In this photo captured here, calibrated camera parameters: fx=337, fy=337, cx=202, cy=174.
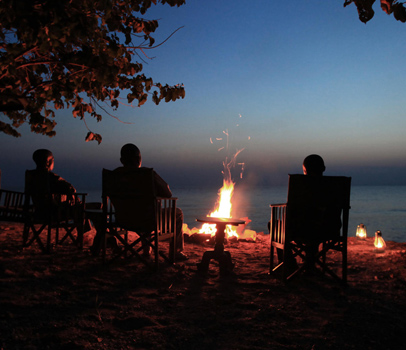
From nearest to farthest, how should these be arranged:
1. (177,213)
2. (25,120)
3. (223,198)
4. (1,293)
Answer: (1,293)
(177,213)
(25,120)
(223,198)

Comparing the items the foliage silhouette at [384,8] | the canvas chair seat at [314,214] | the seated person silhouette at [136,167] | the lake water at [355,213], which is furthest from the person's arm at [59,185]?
the lake water at [355,213]

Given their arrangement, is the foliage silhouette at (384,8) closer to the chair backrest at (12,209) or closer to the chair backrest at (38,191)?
the chair backrest at (38,191)

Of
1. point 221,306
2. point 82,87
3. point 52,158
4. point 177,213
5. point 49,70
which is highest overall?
point 49,70

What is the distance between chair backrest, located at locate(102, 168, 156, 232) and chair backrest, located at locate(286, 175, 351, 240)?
1.82 metres

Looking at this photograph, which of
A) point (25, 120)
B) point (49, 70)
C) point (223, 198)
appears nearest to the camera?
point (49, 70)

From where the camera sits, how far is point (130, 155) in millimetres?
5000

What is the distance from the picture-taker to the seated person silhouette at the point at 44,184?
5266 mm

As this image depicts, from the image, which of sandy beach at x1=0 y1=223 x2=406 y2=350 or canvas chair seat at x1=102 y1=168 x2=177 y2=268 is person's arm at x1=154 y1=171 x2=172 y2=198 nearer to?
canvas chair seat at x1=102 y1=168 x2=177 y2=268

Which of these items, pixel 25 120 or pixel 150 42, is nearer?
pixel 150 42

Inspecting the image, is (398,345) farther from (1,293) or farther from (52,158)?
(52,158)

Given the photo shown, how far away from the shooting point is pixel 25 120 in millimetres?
7180

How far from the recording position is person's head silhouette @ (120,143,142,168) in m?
5.00

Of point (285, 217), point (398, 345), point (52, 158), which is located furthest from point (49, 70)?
point (398, 345)

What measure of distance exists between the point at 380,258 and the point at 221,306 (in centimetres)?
359
